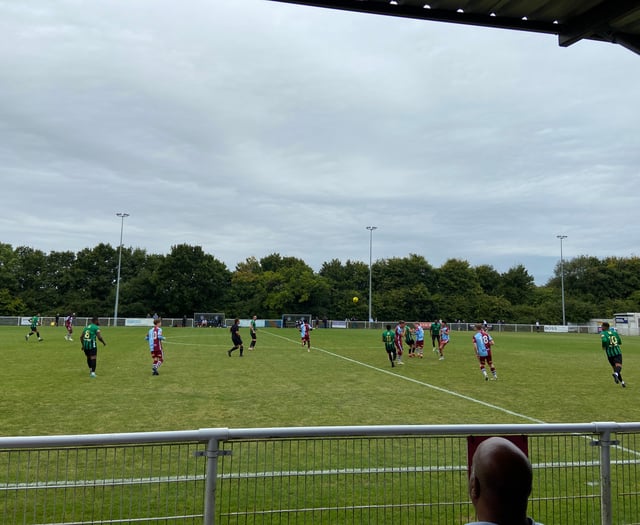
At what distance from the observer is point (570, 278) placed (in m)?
99.1

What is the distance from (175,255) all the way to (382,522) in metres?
80.6

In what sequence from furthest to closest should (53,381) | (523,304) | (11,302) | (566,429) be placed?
(523,304) → (11,302) → (53,381) → (566,429)

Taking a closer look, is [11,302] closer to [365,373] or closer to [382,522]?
[365,373]

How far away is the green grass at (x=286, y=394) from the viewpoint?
9773mm

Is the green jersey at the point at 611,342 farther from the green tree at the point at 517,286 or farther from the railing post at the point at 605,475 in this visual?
the green tree at the point at 517,286

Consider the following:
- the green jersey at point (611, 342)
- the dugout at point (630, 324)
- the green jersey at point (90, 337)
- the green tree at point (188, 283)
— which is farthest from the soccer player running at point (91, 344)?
the green tree at point (188, 283)

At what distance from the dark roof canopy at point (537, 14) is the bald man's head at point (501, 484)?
3402 millimetres

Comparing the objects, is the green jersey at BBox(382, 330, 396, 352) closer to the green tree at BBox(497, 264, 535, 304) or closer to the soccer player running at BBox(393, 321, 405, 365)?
the soccer player running at BBox(393, 321, 405, 365)

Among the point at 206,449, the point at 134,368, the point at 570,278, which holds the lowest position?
the point at 134,368

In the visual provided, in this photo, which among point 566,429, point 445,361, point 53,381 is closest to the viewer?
point 566,429

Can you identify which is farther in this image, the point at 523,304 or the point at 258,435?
the point at 523,304

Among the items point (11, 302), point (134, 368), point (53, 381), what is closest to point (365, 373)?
point (134, 368)

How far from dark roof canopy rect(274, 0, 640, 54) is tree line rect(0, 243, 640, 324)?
3051 inches

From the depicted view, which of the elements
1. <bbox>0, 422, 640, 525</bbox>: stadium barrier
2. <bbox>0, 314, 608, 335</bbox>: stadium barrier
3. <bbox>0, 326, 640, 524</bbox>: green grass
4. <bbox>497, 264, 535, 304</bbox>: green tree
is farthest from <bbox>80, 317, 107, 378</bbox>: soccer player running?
<bbox>497, 264, 535, 304</bbox>: green tree
